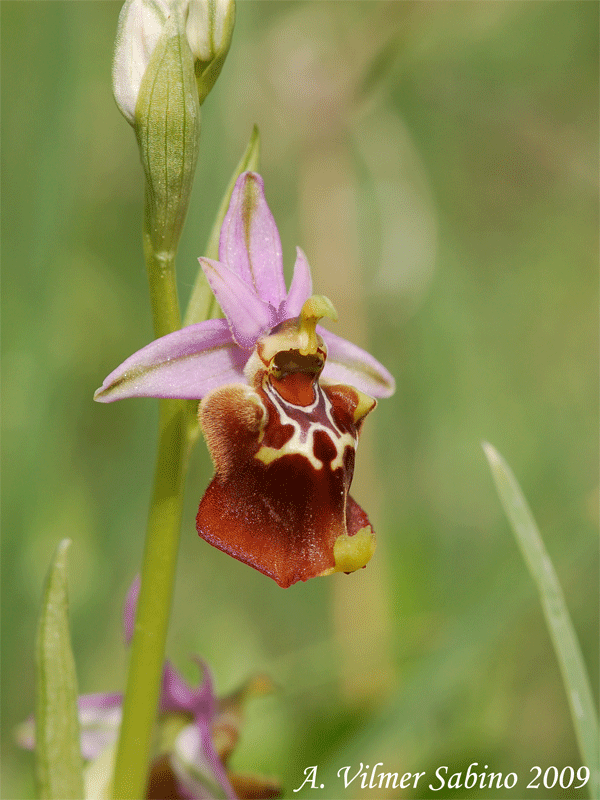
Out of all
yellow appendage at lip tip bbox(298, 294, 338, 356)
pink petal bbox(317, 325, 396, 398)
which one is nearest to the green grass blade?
pink petal bbox(317, 325, 396, 398)

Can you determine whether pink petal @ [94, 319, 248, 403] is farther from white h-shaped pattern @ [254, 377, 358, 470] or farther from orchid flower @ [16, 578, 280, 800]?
orchid flower @ [16, 578, 280, 800]

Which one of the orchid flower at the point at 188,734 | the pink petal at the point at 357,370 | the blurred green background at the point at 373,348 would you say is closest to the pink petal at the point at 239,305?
the pink petal at the point at 357,370

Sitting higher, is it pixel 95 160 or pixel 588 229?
pixel 95 160

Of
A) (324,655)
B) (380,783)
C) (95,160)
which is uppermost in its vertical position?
(95,160)

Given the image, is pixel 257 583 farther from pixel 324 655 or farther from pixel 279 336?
pixel 279 336

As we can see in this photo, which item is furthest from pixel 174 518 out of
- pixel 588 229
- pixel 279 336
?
pixel 588 229

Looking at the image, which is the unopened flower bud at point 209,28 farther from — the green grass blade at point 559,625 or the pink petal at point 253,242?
the green grass blade at point 559,625
